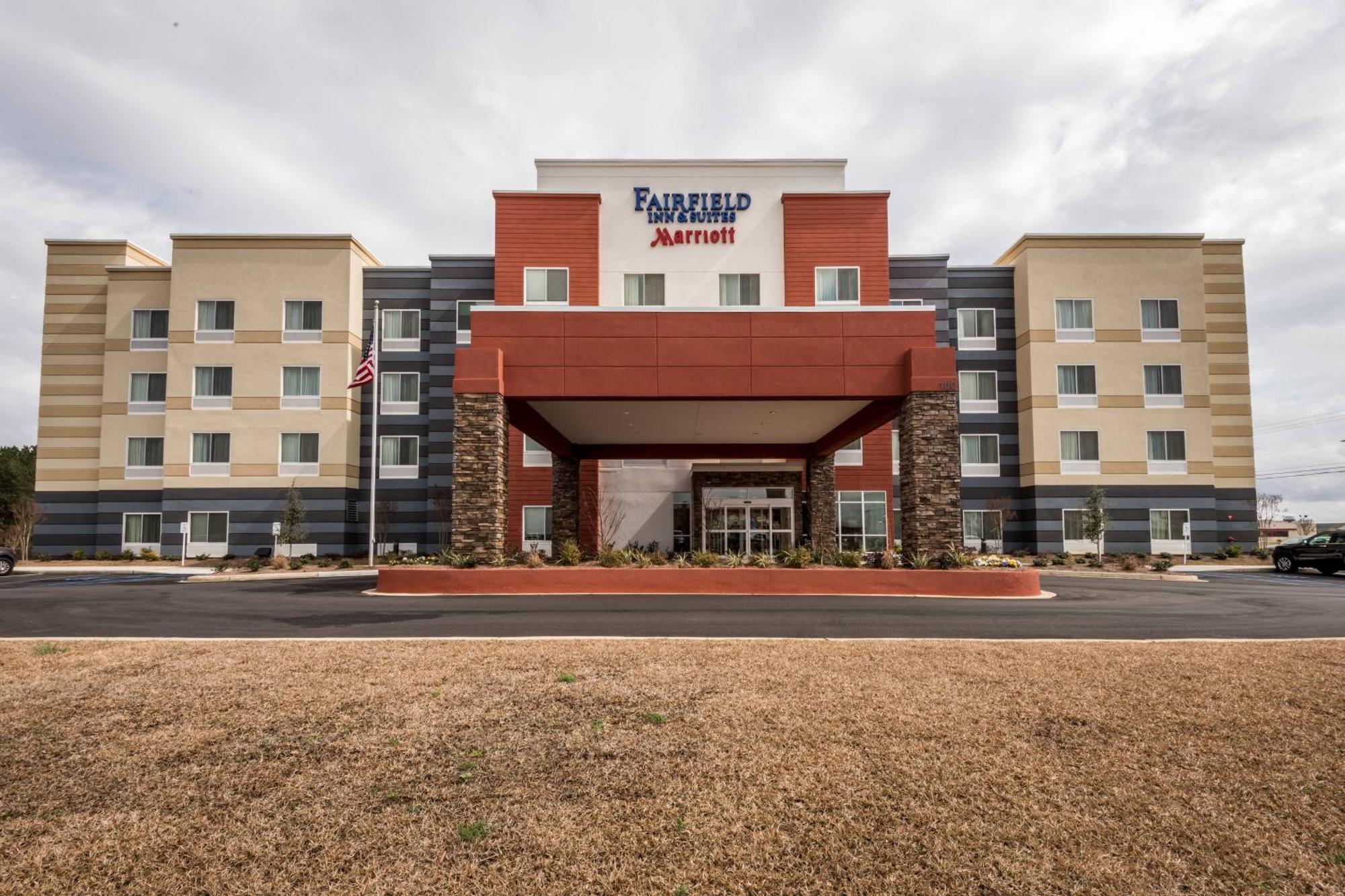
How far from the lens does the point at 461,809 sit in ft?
16.5

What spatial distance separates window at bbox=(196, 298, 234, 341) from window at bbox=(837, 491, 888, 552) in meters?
30.3

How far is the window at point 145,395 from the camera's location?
35.5 metres

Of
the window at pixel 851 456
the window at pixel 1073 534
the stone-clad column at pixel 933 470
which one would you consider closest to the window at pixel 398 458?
the window at pixel 851 456

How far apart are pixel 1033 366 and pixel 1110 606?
22090mm

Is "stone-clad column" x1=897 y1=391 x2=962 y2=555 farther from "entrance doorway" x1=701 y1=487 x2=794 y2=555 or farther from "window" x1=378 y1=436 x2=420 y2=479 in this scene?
"window" x1=378 y1=436 x2=420 y2=479

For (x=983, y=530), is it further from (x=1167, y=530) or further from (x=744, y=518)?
(x=744, y=518)

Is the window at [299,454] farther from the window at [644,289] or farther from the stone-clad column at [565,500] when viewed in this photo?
the window at [644,289]

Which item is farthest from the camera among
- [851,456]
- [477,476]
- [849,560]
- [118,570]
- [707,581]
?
[851,456]

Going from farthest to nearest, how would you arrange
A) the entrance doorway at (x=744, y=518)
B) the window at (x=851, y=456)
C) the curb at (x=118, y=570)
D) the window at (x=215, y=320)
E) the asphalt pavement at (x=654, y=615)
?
the window at (x=215, y=320) < the window at (x=851, y=456) < the entrance doorway at (x=744, y=518) < the curb at (x=118, y=570) < the asphalt pavement at (x=654, y=615)

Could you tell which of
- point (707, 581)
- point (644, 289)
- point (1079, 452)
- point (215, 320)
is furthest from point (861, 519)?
point (215, 320)

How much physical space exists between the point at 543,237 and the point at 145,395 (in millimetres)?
22614

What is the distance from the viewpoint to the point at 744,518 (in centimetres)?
3212

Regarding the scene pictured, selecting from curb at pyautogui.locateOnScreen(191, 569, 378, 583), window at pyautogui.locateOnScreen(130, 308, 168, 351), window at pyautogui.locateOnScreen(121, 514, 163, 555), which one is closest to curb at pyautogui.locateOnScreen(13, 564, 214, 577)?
curb at pyautogui.locateOnScreen(191, 569, 378, 583)

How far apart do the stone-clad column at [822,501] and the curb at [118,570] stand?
23.3 metres
